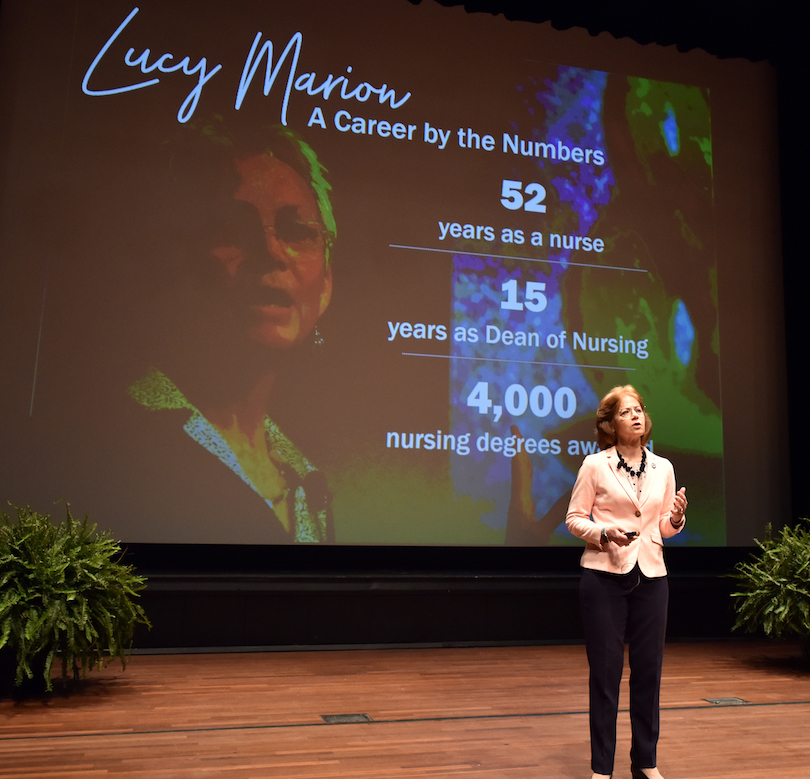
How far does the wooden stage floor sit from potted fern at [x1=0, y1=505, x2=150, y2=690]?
7.1 inches

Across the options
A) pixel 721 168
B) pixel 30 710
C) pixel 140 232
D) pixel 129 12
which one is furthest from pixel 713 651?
pixel 129 12

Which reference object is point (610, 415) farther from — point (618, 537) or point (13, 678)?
point (13, 678)

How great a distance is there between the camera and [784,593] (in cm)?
436

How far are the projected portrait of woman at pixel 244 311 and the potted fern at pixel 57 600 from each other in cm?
110

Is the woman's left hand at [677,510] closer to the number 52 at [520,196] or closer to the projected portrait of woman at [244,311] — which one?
the projected portrait of woman at [244,311]

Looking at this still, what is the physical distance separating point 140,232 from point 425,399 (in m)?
1.88

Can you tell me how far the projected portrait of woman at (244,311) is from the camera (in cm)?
462

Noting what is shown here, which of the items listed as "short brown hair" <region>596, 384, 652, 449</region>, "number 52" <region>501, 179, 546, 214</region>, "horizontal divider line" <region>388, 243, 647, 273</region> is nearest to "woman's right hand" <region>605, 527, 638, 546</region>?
"short brown hair" <region>596, 384, 652, 449</region>

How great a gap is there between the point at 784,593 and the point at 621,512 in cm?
242

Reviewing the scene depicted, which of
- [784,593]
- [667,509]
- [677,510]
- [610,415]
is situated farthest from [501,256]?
[677,510]

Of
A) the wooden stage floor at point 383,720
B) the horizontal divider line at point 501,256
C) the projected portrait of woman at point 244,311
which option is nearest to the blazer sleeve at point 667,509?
the wooden stage floor at point 383,720

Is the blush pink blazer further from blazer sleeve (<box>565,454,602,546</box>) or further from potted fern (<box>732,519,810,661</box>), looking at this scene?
potted fern (<box>732,519,810,661</box>)

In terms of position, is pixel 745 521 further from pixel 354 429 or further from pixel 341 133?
pixel 341 133

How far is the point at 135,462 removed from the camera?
4508 mm
